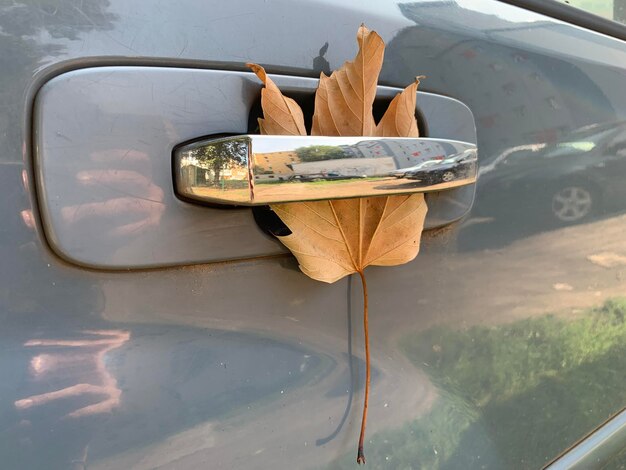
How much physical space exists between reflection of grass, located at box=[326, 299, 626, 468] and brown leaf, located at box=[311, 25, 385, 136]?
29 centimetres

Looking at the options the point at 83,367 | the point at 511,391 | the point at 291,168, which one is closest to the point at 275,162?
the point at 291,168

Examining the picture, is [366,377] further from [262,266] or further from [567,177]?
[567,177]

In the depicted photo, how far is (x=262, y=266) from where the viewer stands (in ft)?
2.27

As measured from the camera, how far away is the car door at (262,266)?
576 mm

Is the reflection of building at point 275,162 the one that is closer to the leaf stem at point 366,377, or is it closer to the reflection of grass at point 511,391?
the leaf stem at point 366,377

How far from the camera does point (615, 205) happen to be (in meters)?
1.00

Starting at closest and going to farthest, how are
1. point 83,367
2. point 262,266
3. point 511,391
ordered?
point 83,367 → point 262,266 → point 511,391

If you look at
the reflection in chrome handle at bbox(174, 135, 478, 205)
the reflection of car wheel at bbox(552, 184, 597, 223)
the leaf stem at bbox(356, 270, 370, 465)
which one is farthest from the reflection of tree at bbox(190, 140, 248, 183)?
the reflection of car wheel at bbox(552, 184, 597, 223)

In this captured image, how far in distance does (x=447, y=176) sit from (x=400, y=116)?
9 centimetres

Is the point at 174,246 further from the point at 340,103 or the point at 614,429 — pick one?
the point at 614,429

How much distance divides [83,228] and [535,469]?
730 millimetres

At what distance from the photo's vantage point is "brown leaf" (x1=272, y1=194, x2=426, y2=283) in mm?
696

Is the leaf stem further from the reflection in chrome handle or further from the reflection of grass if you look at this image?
the reflection in chrome handle

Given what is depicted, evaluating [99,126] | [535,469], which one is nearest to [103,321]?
[99,126]
